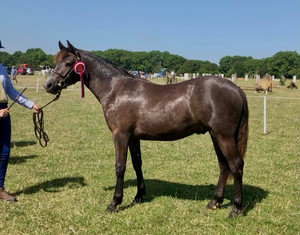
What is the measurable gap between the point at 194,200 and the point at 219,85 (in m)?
2.09

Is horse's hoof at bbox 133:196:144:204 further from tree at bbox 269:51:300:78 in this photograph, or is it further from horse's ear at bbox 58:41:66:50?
tree at bbox 269:51:300:78

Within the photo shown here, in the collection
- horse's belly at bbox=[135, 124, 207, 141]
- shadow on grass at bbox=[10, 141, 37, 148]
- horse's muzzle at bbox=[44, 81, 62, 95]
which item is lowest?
shadow on grass at bbox=[10, 141, 37, 148]

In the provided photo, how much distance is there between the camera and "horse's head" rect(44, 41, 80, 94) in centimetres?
455

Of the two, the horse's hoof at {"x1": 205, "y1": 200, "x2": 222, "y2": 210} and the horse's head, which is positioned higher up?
the horse's head

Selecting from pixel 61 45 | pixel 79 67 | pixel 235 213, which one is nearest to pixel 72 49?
pixel 61 45

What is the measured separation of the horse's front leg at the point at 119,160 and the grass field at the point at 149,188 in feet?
0.55

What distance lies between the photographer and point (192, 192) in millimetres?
5348

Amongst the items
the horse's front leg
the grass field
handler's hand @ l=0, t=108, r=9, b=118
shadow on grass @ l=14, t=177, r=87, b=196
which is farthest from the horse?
shadow on grass @ l=14, t=177, r=87, b=196

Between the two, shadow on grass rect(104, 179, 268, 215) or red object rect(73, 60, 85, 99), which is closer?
red object rect(73, 60, 85, 99)

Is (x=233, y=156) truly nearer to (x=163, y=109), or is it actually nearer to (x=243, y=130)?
(x=243, y=130)

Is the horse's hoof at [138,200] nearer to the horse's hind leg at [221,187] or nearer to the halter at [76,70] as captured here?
the horse's hind leg at [221,187]

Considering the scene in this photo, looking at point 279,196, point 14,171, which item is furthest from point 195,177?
point 14,171

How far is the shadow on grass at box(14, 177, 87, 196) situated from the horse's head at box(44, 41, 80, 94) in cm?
201

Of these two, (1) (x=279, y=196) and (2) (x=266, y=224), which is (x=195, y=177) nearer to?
(1) (x=279, y=196)
